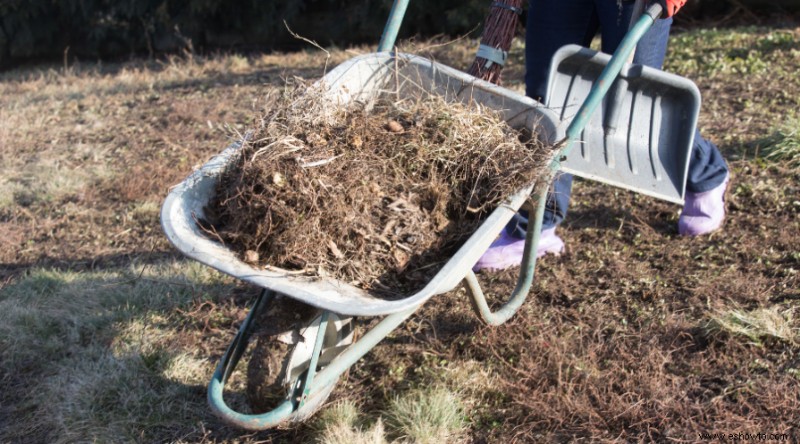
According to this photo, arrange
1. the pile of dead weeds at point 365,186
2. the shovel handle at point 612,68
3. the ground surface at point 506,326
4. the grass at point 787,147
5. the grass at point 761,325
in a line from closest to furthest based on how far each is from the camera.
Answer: the pile of dead weeds at point 365,186, the shovel handle at point 612,68, the ground surface at point 506,326, the grass at point 761,325, the grass at point 787,147

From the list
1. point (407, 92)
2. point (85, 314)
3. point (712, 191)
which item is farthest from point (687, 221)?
point (85, 314)

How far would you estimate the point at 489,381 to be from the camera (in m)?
2.67

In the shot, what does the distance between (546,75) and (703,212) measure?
871 mm

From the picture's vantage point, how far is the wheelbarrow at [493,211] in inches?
76.1

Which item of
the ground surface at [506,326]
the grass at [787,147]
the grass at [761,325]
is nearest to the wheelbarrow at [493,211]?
the ground surface at [506,326]

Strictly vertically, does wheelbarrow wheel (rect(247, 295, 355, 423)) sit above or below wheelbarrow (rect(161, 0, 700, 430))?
below

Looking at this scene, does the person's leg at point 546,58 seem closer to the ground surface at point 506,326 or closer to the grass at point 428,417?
the ground surface at point 506,326

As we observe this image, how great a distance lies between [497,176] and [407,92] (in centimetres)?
54

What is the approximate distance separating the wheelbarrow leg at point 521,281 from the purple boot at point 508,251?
2.11 feet

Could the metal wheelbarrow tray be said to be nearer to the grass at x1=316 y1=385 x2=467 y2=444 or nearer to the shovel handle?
the shovel handle

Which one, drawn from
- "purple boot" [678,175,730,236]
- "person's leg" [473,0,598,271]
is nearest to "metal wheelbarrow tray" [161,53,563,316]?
"person's leg" [473,0,598,271]

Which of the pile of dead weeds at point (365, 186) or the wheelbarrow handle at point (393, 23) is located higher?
the wheelbarrow handle at point (393, 23)

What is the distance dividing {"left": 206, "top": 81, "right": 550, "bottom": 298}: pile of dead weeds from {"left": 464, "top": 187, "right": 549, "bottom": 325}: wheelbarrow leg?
178 mm

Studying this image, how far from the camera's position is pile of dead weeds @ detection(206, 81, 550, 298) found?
2.08m
